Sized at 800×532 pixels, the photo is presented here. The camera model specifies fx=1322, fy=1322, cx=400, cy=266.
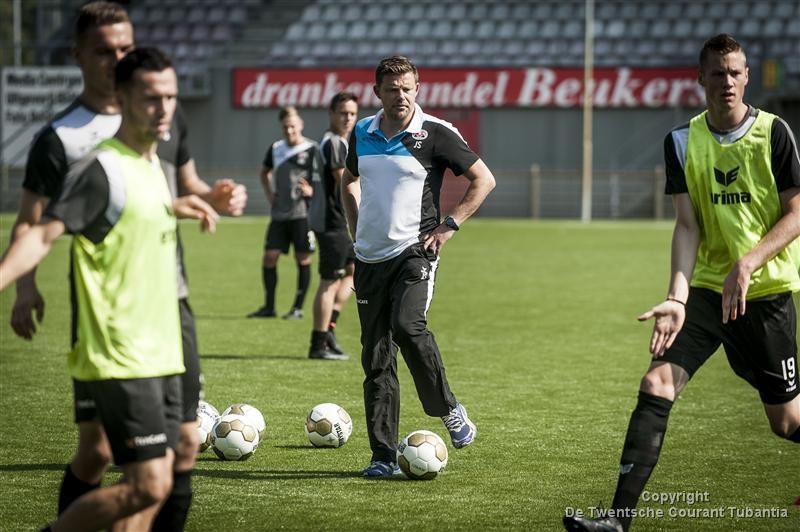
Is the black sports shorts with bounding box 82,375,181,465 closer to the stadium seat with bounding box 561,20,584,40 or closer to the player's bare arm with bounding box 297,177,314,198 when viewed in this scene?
the player's bare arm with bounding box 297,177,314,198

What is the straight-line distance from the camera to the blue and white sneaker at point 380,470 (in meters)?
6.80

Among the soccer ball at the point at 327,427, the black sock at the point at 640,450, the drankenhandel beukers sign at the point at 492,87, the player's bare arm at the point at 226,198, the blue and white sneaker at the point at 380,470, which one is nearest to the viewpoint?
the player's bare arm at the point at 226,198

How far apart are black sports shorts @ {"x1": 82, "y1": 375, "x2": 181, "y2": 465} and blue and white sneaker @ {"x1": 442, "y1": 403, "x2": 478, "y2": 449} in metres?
2.86

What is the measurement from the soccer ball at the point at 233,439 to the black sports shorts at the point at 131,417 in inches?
112

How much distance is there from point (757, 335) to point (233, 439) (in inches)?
115

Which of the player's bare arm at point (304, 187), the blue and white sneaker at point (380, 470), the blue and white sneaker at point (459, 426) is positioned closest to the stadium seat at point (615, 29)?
the player's bare arm at point (304, 187)

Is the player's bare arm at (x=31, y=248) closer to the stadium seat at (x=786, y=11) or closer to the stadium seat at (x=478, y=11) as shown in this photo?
the stadium seat at (x=478, y=11)

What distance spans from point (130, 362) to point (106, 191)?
21.7 inches

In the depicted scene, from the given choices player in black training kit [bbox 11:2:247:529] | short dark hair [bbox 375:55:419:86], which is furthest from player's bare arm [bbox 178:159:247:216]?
short dark hair [bbox 375:55:419:86]

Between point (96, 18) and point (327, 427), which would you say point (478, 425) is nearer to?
point (327, 427)

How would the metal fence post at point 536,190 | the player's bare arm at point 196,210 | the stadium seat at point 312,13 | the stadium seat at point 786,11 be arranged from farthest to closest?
the stadium seat at point 312,13, the stadium seat at point 786,11, the metal fence post at point 536,190, the player's bare arm at point 196,210

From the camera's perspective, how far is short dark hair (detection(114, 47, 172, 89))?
4.28m

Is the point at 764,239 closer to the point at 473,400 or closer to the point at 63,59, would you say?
the point at 473,400

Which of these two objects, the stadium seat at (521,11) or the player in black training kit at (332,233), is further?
the stadium seat at (521,11)
